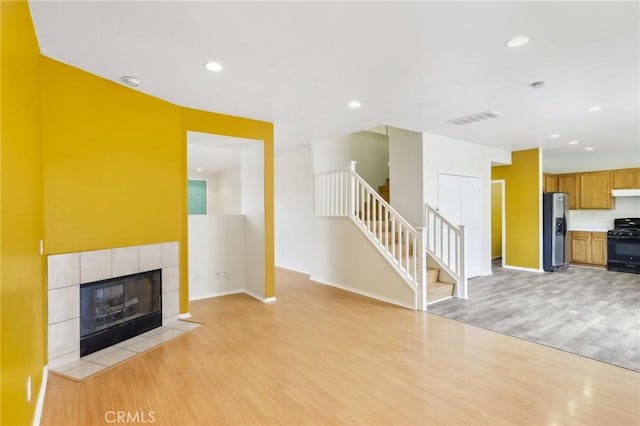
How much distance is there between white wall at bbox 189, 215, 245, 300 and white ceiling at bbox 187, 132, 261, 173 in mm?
1192

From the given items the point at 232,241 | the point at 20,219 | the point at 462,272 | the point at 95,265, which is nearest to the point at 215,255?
the point at 232,241

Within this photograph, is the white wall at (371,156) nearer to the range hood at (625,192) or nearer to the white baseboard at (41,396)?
the range hood at (625,192)

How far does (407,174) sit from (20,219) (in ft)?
17.8

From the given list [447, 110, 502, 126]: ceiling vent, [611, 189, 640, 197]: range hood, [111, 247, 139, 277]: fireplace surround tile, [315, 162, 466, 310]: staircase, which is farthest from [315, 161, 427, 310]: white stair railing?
[611, 189, 640, 197]: range hood

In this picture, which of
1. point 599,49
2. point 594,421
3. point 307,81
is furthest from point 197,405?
point 599,49

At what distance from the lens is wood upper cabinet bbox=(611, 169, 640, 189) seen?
7.44 metres

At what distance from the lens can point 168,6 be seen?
2178 mm

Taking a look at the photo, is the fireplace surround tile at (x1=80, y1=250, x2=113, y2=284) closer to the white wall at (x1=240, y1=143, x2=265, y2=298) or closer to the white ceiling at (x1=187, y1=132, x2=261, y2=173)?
the white ceiling at (x1=187, y1=132, x2=261, y2=173)

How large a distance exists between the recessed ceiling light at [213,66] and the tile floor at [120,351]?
2.87m

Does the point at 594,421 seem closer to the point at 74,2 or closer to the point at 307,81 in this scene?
the point at 307,81

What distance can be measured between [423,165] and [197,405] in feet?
16.3

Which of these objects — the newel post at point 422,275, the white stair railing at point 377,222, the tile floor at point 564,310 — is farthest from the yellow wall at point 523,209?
the newel post at point 422,275

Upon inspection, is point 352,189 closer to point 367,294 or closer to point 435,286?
point 367,294

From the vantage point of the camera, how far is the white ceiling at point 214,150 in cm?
482
